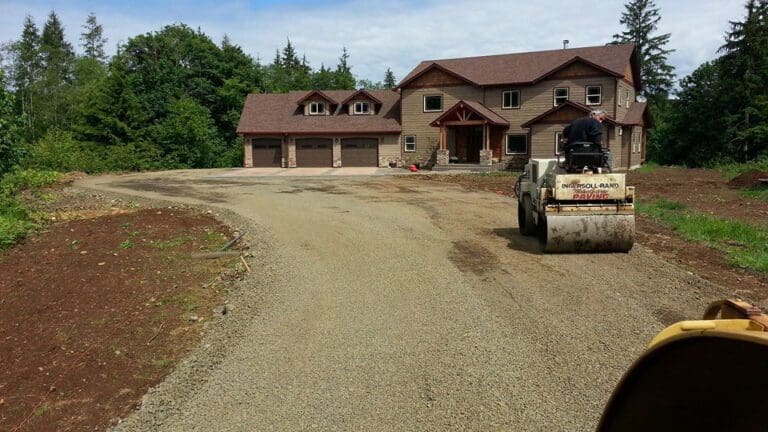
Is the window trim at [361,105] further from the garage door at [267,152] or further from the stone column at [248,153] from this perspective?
the stone column at [248,153]

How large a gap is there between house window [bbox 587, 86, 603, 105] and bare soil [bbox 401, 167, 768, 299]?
11.2 meters

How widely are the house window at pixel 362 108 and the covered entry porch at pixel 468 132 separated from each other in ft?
22.6

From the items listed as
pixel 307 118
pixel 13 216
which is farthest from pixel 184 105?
pixel 13 216

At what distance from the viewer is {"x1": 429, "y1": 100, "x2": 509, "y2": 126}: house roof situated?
37938 mm

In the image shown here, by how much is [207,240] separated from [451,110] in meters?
28.1

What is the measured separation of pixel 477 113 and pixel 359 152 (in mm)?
9777

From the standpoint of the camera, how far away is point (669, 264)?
9.36 meters

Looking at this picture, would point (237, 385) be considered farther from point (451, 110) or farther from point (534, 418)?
point (451, 110)

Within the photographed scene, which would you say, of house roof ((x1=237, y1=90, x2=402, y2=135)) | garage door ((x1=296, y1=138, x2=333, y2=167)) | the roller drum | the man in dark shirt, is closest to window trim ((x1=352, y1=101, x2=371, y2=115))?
house roof ((x1=237, y1=90, x2=402, y2=135))

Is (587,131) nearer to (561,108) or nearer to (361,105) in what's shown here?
(561,108)

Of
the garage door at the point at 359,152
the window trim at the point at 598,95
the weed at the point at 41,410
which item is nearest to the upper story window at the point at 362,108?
the garage door at the point at 359,152

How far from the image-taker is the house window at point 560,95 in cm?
3825

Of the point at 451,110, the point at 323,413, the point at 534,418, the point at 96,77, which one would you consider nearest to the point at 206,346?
the point at 323,413

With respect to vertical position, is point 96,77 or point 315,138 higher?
point 96,77
